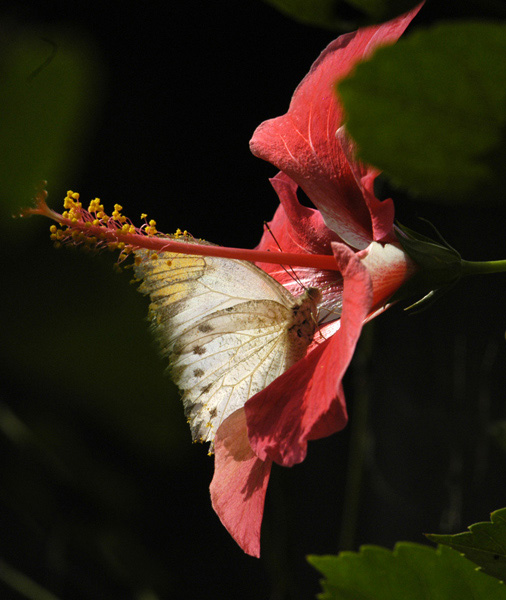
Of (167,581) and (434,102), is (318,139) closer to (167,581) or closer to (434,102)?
(434,102)

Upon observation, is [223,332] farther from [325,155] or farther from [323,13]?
[323,13]

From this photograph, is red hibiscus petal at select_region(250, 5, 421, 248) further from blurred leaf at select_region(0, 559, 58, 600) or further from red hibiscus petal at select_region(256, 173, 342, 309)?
blurred leaf at select_region(0, 559, 58, 600)

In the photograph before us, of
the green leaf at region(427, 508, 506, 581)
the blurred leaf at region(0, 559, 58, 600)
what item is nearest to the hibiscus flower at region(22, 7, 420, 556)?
the green leaf at region(427, 508, 506, 581)

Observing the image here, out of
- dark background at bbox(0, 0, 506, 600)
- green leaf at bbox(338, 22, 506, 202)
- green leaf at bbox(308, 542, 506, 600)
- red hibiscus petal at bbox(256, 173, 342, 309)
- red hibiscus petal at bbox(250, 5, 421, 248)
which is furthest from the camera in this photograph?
dark background at bbox(0, 0, 506, 600)

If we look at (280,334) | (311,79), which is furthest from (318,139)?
(280,334)

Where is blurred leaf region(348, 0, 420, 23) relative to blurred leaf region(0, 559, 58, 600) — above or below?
above
